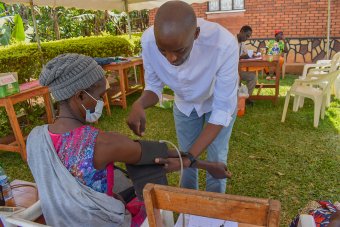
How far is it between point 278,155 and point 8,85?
133 inches

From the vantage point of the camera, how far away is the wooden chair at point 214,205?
865 millimetres

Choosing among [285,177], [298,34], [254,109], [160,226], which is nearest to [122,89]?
[254,109]

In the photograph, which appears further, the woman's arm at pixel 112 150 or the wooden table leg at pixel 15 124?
the wooden table leg at pixel 15 124

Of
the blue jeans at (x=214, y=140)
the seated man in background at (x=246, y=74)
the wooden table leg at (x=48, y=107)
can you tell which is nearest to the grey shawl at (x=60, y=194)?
the blue jeans at (x=214, y=140)

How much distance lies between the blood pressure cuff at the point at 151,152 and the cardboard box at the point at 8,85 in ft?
8.76

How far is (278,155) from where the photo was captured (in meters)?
3.81

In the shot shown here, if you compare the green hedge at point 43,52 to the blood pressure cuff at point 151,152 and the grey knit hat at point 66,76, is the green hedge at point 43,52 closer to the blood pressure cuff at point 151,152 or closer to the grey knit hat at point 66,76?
the grey knit hat at point 66,76

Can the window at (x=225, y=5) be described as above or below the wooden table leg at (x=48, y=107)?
above

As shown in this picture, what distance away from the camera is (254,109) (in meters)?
5.73

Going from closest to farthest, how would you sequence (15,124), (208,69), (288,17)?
(208,69) < (15,124) < (288,17)

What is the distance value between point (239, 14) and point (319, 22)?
2.22 metres

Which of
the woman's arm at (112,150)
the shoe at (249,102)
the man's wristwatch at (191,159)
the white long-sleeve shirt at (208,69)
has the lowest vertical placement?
the shoe at (249,102)

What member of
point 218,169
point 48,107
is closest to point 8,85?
point 48,107

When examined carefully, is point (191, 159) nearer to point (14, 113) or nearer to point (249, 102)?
point (14, 113)
